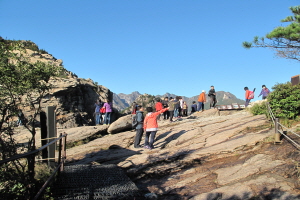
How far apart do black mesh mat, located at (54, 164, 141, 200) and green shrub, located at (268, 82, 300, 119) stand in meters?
6.72

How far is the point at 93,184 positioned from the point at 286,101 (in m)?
7.81

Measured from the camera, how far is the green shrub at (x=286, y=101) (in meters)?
10.1

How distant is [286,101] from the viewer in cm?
1027

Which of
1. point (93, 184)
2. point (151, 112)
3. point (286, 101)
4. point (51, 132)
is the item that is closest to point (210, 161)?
point (151, 112)

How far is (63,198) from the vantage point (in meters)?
5.61

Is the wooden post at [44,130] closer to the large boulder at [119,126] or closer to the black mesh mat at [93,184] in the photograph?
the black mesh mat at [93,184]

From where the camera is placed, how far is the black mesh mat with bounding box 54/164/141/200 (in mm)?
5910

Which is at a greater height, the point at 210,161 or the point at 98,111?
the point at 98,111

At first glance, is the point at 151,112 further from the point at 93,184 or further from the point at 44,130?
the point at 93,184

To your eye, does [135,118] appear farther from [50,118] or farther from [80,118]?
[80,118]

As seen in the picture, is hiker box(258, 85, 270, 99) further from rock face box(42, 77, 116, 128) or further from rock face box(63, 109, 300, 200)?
rock face box(42, 77, 116, 128)

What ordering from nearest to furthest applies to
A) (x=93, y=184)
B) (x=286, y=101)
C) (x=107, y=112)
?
(x=93, y=184) < (x=286, y=101) < (x=107, y=112)

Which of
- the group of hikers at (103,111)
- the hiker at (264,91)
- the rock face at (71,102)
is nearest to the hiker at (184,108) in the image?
the hiker at (264,91)

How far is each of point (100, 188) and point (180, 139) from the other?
240 inches
